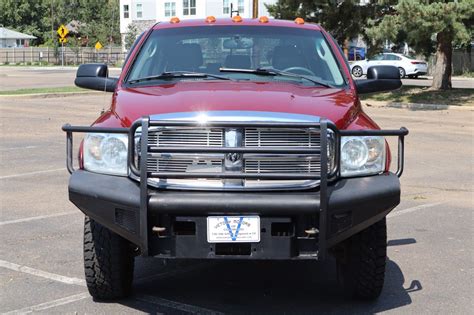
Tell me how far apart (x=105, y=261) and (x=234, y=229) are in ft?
3.53

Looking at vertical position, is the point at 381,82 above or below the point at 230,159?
above

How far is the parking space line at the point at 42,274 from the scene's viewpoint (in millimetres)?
5334

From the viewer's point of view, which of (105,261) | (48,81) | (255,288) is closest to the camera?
(105,261)

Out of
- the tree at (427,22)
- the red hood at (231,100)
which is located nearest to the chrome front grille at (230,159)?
the red hood at (231,100)

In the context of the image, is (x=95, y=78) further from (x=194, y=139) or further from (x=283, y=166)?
(x=283, y=166)

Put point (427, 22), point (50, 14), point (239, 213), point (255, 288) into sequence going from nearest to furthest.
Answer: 1. point (239, 213)
2. point (255, 288)
3. point (427, 22)
4. point (50, 14)

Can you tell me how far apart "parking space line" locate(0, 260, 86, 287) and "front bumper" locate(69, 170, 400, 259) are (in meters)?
1.23

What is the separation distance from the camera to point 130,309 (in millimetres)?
4742

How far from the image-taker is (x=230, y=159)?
165 inches

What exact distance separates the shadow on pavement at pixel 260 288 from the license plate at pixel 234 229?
2.82ft

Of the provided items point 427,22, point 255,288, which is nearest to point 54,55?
point 427,22

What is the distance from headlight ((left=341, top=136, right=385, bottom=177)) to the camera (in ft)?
14.3

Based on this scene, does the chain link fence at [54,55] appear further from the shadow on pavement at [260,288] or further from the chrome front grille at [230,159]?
the chrome front grille at [230,159]

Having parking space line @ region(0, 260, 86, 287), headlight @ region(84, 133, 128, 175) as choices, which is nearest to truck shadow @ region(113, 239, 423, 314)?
parking space line @ region(0, 260, 86, 287)
